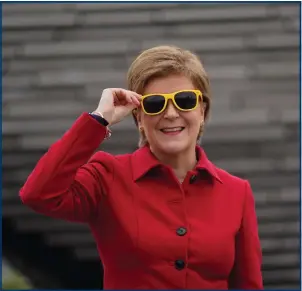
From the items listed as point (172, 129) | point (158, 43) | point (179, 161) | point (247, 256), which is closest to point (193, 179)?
point (179, 161)

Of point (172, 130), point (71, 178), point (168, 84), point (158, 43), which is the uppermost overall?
point (158, 43)

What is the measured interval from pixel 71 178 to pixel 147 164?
0.24 m

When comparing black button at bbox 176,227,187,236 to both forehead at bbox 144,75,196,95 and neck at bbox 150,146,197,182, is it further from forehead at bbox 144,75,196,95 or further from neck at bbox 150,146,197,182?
forehead at bbox 144,75,196,95

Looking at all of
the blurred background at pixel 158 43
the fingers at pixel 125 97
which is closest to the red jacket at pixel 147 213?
the fingers at pixel 125 97

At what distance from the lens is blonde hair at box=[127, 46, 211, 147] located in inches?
67.5

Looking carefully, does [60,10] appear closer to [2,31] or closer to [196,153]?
[2,31]

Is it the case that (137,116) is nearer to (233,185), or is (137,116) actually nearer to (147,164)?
(147,164)

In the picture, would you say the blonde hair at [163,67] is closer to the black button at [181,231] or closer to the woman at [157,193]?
the woman at [157,193]

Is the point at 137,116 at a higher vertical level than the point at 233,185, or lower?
higher

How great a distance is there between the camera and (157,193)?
1.72m

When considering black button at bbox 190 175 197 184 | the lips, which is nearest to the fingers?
the lips

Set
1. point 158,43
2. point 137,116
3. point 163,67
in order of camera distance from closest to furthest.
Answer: point 163,67, point 137,116, point 158,43

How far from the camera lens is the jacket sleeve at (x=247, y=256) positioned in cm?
176

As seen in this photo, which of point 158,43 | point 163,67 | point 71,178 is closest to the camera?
point 71,178
